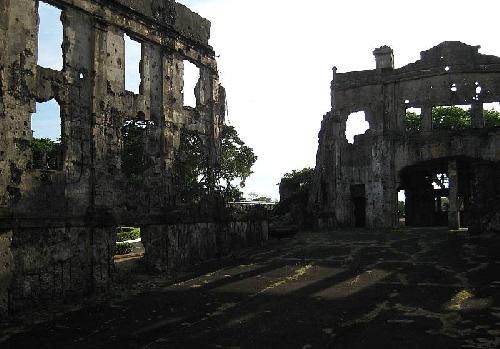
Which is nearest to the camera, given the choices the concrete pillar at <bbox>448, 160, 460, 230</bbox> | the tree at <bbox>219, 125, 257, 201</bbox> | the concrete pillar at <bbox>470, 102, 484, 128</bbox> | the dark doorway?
the concrete pillar at <bbox>448, 160, 460, 230</bbox>

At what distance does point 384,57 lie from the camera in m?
28.0

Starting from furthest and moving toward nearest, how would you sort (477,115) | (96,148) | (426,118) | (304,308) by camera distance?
(426,118) < (477,115) < (96,148) < (304,308)

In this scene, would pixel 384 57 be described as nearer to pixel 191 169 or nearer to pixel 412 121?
pixel 412 121

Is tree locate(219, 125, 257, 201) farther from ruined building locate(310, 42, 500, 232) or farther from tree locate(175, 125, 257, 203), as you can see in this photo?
tree locate(175, 125, 257, 203)

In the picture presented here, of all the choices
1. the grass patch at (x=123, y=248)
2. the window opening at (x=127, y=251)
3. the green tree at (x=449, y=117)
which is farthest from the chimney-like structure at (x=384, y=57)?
the grass patch at (x=123, y=248)

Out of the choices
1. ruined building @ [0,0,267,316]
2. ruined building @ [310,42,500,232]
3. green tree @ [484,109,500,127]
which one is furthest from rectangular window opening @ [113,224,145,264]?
green tree @ [484,109,500,127]

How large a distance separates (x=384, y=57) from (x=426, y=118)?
181 inches

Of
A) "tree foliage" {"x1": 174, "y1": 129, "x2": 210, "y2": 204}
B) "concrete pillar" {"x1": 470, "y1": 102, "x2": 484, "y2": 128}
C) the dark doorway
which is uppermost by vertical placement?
"concrete pillar" {"x1": 470, "y1": 102, "x2": 484, "y2": 128}

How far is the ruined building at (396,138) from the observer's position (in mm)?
25047

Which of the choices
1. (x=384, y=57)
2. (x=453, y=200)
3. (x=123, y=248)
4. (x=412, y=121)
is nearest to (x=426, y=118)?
(x=384, y=57)

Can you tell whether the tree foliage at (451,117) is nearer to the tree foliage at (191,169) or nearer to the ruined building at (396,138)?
the ruined building at (396,138)

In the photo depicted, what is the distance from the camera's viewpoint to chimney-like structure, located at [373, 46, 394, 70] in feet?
91.6

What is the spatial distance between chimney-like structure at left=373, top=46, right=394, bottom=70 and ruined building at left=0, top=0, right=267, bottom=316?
44.8 ft

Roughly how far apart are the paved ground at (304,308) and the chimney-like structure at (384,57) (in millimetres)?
14677
